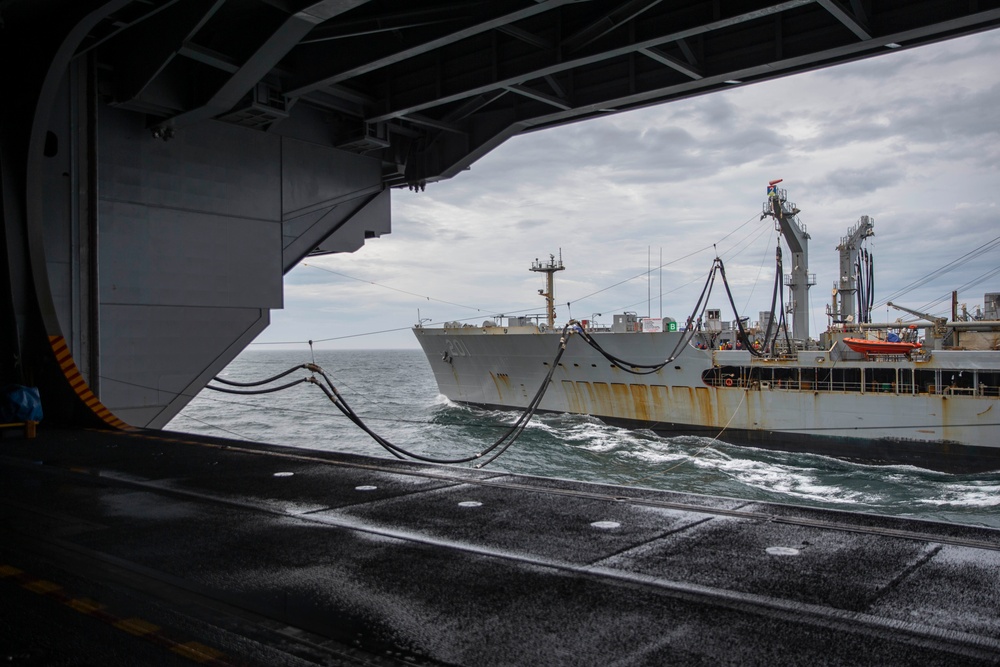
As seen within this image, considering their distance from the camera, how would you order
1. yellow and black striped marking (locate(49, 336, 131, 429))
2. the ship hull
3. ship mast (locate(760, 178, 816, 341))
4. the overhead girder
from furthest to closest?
ship mast (locate(760, 178, 816, 341))
the ship hull
yellow and black striped marking (locate(49, 336, 131, 429))
the overhead girder

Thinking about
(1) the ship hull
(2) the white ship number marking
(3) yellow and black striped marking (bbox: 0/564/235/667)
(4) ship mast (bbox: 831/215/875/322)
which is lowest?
(1) the ship hull

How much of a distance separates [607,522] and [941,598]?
75.1 inches

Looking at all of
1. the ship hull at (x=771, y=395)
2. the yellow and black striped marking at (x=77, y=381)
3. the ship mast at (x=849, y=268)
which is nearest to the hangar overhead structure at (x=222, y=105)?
the yellow and black striped marking at (x=77, y=381)

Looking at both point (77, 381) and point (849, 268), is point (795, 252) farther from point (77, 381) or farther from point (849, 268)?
point (77, 381)

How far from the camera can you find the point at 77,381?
9.02 metres

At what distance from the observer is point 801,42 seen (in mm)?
8883

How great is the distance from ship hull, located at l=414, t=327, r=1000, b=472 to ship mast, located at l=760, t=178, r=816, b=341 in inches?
268

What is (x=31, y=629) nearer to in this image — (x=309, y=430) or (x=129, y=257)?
(x=129, y=257)

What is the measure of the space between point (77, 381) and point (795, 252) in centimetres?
3022

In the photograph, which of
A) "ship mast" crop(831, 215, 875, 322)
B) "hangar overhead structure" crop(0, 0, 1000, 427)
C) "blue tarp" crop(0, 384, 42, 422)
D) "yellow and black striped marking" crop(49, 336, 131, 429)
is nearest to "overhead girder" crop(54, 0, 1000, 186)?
"hangar overhead structure" crop(0, 0, 1000, 427)

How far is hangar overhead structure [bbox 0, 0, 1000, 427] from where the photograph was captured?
27.1 ft

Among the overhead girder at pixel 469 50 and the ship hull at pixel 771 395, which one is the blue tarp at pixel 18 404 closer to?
the overhead girder at pixel 469 50

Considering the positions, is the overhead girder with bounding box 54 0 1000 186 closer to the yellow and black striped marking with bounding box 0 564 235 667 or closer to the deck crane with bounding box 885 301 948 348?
the yellow and black striped marking with bounding box 0 564 235 667

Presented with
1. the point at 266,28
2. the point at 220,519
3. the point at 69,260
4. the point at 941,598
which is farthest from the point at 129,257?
the point at 941,598
